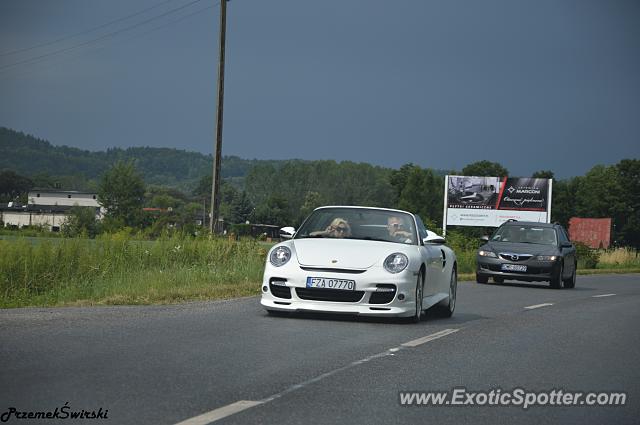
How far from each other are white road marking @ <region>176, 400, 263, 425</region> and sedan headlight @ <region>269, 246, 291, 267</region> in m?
6.16

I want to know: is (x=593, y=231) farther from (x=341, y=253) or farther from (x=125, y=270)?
(x=341, y=253)

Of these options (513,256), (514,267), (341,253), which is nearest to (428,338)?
(341,253)

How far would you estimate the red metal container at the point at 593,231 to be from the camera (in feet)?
307

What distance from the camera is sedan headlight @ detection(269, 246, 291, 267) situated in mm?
13203

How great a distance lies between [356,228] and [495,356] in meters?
4.23

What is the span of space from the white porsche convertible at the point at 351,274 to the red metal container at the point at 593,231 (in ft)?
267

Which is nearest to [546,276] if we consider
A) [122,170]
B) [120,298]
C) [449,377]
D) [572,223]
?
[120,298]

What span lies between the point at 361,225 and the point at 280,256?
147 cm

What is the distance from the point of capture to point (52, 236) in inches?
920

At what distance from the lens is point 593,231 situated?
96.2m

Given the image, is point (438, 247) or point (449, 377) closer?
point (449, 377)

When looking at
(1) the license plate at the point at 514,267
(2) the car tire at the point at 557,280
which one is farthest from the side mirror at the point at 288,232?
(2) the car tire at the point at 557,280

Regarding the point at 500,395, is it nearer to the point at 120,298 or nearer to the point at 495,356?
the point at 495,356

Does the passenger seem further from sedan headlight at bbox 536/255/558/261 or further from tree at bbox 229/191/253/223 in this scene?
tree at bbox 229/191/253/223
